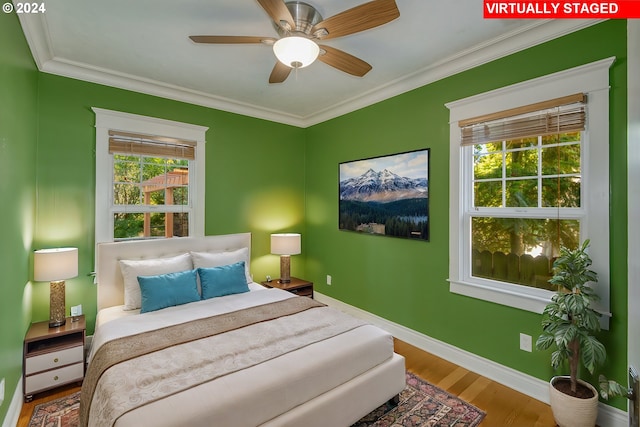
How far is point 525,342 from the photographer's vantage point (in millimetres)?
2383

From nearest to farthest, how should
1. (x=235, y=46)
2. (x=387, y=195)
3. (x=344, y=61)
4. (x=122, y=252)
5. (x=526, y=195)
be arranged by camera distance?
(x=344, y=61) → (x=526, y=195) → (x=235, y=46) → (x=122, y=252) → (x=387, y=195)

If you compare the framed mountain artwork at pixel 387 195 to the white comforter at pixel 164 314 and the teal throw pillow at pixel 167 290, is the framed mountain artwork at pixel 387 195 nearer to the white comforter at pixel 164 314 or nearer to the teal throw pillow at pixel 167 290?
the white comforter at pixel 164 314

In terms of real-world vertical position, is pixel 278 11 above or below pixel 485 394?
above

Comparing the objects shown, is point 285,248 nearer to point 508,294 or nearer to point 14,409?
point 508,294

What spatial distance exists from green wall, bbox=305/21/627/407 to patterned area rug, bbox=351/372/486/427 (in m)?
0.59

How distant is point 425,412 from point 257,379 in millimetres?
1343

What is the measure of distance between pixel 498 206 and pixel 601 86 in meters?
1.05

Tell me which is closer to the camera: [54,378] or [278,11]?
[278,11]

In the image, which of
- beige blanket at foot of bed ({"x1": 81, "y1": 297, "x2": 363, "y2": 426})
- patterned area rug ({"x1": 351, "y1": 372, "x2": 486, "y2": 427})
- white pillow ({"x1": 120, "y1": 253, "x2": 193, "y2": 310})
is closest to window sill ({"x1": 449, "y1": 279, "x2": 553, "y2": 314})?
patterned area rug ({"x1": 351, "y1": 372, "x2": 486, "y2": 427})

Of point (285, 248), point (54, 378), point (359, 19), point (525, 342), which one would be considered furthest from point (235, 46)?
point (525, 342)

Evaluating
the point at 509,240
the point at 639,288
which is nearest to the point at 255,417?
the point at 639,288

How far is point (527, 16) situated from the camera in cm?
201

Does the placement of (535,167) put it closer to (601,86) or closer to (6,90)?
(601,86)

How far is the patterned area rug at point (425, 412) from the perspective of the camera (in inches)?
81.8
